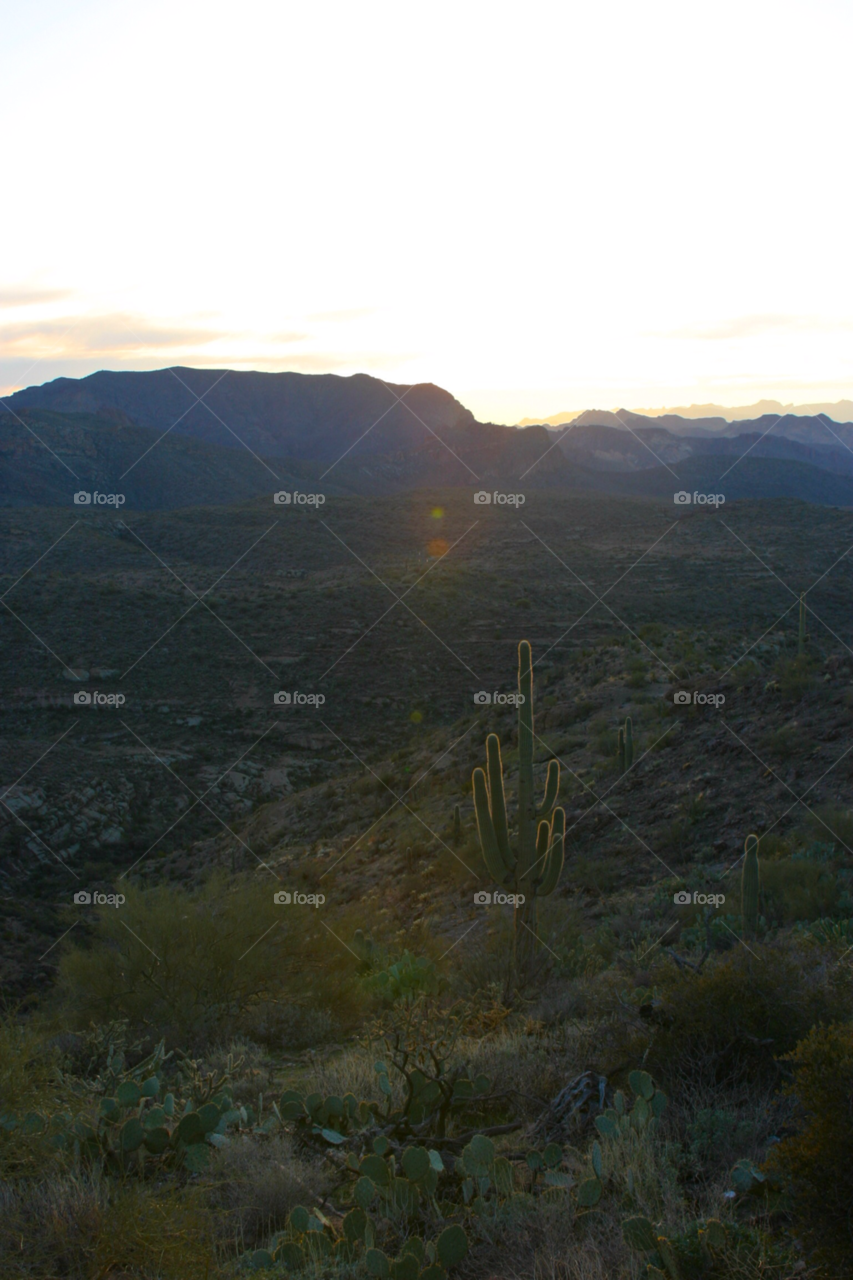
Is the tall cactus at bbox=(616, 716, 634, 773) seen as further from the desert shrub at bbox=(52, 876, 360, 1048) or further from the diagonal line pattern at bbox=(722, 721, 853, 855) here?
the desert shrub at bbox=(52, 876, 360, 1048)

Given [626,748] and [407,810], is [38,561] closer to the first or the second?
[407,810]

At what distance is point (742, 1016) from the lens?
5051 mm

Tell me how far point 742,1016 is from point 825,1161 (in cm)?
178

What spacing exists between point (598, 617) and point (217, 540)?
25824 mm

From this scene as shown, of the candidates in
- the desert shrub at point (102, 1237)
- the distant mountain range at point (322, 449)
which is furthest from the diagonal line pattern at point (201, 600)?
the distant mountain range at point (322, 449)

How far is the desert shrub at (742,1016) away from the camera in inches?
196

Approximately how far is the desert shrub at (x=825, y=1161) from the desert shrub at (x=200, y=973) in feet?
19.3

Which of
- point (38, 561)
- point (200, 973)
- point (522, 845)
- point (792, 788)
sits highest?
point (38, 561)

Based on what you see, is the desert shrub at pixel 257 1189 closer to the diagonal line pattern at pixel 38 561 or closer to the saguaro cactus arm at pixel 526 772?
the saguaro cactus arm at pixel 526 772

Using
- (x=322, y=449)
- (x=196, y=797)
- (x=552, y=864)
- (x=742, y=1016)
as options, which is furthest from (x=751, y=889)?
(x=322, y=449)

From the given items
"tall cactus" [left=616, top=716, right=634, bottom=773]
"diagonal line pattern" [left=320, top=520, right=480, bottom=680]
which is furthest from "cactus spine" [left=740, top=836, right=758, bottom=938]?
"diagonal line pattern" [left=320, top=520, right=480, bottom=680]

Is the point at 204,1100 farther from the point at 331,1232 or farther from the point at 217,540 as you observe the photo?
the point at 217,540

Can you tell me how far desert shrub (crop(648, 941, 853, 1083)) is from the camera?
16.3ft

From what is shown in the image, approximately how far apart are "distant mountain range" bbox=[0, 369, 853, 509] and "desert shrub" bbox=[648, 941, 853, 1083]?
82.4 meters
